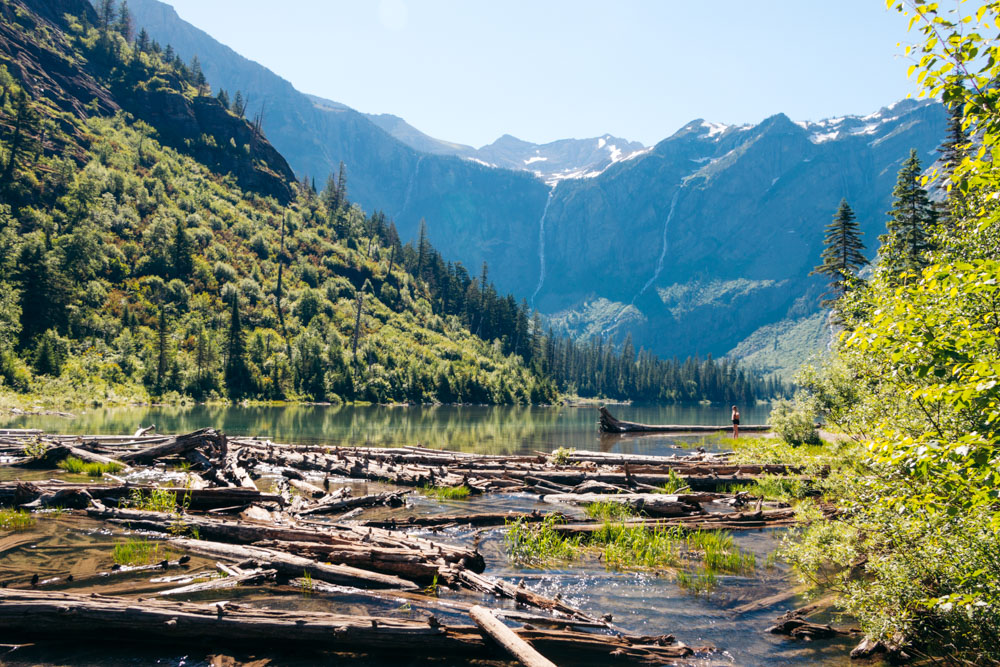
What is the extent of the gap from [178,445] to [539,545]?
1859cm

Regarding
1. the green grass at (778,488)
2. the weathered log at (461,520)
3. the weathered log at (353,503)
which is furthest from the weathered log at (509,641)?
the green grass at (778,488)

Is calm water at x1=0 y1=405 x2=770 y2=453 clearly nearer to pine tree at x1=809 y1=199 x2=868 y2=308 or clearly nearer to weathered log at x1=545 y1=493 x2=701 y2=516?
weathered log at x1=545 y1=493 x2=701 y2=516

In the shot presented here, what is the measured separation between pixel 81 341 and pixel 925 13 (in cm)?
9559

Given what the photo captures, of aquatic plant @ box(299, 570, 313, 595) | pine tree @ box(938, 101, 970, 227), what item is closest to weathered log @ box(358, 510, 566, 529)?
aquatic plant @ box(299, 570, 313, 595)

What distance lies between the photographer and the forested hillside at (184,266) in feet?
260

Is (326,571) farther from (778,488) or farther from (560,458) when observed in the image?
(560,458)

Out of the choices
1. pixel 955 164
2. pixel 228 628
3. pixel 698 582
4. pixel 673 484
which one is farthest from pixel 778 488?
pixel 228 628

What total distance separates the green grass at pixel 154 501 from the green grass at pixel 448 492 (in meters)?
9.90

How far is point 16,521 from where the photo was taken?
15.4 meters

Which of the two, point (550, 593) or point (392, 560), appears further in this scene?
point (550, 593)

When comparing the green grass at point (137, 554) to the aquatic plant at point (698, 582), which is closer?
the green grass at point (137, 554)

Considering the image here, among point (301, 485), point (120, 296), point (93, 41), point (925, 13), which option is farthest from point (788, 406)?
point (93, 41)

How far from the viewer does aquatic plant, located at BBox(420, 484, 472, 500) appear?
924 inches

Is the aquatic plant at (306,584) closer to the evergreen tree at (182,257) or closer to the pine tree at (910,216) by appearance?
the pine tree at (910,216)
